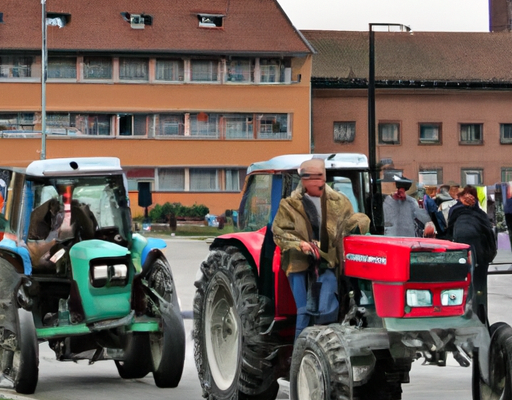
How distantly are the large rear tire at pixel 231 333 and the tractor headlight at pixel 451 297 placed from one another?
1758mm

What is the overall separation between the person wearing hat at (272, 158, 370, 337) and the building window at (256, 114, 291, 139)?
196ft

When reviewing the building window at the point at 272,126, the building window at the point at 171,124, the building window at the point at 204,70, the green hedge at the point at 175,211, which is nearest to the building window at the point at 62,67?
the building window at the point at 171,124

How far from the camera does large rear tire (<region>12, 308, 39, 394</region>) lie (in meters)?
11.3

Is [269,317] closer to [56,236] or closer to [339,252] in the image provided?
[339,252]

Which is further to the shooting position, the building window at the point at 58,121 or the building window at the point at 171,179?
the building window at the point at 171,179

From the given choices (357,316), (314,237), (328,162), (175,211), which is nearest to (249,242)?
(328,162)

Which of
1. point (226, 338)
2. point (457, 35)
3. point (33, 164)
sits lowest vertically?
point (226, 338)

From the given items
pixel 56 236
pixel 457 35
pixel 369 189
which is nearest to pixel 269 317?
pixel 369 189

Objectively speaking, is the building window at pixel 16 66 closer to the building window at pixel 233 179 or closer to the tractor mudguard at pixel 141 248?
the building window at pixel 233 179

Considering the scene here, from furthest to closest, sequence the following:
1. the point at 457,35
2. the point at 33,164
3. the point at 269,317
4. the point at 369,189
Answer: the point at 457,35 < the point at 33,164 < the point at 369,189 < the point at 269,317

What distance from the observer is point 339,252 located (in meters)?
8.98

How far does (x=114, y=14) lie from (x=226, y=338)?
2311 inches

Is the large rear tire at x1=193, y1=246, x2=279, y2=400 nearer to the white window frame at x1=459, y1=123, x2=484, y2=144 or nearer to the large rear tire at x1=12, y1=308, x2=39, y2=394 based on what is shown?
the large rear tire at x1=12, y1=308, x2=39, y2=394

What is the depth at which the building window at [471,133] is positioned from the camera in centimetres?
7262
